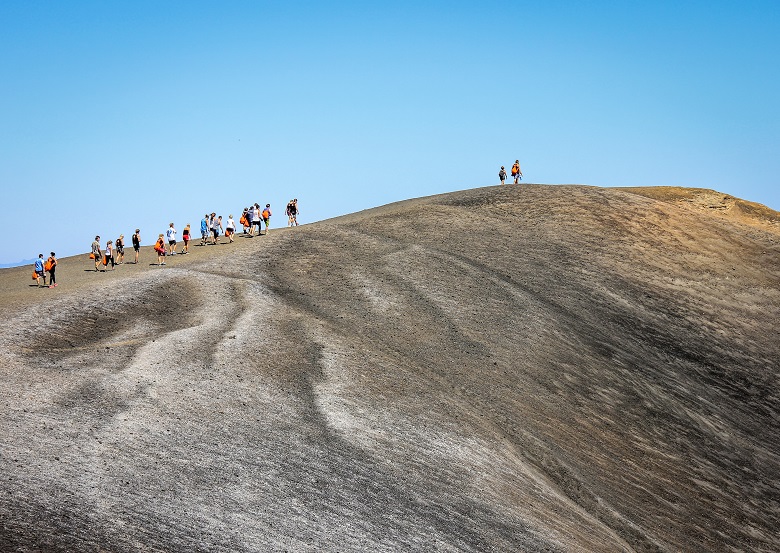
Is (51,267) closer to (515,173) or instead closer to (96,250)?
(96,250)

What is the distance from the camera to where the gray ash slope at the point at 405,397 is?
19.4 meters

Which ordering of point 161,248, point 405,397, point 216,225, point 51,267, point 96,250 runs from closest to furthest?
1. point 405,397
2. point 51,267
3. point 161,248
4. point 96,250
5. point 216,225

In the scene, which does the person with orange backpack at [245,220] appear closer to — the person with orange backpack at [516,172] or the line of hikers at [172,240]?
the line of hikers at [172,240]

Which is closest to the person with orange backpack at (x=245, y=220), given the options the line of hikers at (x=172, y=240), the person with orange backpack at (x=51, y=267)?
the line of hikers at (x=172, y=240)

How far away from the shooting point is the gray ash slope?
19.4m

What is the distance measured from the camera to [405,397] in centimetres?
2748

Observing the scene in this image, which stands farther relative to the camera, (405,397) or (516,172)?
(516,172)

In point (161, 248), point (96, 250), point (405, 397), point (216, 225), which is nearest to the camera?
point (405, 397)

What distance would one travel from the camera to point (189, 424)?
22641 millimetres

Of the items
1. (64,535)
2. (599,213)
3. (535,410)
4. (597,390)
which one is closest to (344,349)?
(535,410)

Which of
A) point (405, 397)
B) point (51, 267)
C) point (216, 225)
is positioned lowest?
point (405, 397)

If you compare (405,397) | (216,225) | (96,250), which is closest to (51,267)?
(96,250)

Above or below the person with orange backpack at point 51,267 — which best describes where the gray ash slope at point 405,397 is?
below

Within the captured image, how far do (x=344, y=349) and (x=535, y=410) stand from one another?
7.41 meters
